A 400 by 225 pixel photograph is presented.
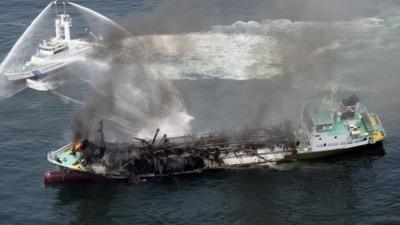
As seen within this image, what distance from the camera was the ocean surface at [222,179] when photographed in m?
115

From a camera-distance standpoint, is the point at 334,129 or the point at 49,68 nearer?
the point at 334,129

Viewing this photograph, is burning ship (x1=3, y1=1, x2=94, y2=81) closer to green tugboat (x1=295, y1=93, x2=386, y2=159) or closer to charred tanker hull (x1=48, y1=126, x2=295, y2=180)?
charred tanker hull (x1=48, y1=126, x2=295, y2=180)

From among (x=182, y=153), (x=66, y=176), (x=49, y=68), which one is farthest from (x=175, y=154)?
(x=49, y=68)

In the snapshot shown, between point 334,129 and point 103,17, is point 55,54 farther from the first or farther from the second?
point 334,129

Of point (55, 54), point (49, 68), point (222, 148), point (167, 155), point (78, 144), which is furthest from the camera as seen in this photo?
point (55, 54)

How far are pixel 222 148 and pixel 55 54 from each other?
2490 inches

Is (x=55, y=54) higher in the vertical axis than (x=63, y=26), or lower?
lower

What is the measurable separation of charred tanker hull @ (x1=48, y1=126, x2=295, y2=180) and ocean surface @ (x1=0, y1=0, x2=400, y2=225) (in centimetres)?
220

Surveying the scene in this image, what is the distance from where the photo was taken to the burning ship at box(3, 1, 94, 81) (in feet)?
545

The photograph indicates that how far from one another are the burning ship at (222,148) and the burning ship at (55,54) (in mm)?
42749

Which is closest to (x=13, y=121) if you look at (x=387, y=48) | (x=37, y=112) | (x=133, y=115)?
(x=37, y=112)

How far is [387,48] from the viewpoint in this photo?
170250mm

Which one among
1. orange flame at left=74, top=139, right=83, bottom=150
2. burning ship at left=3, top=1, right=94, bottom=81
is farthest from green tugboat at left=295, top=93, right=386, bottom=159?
burning ship at left=3, top=1, right=94, bottom=81

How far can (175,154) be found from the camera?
5032 inches
